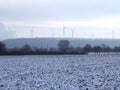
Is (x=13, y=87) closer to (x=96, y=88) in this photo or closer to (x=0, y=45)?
(x=96, y=88)

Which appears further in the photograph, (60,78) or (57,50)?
(57,50)

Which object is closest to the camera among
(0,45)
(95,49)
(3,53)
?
(3,53)

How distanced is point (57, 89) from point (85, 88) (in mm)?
1507

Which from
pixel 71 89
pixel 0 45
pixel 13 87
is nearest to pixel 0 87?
pixel 13 87

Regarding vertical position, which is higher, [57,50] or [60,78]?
[57,50]

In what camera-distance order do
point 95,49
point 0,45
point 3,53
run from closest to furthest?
1. point 3,53
2. point 0,45
3. point 95,49

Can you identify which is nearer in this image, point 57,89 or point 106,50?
point 57,89

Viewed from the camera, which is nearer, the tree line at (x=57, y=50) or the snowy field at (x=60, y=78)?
the snowy field at (x=60, y=78)

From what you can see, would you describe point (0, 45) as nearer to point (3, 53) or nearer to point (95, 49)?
point (3, 53)

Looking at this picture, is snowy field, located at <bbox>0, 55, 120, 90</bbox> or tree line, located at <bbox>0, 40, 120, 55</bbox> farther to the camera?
tree line, located at <bbox>0, 40, 120, 55</bbox>

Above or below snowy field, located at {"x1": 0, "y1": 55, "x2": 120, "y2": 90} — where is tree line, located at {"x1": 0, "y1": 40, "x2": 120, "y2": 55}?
above

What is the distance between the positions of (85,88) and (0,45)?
87801 millimetres

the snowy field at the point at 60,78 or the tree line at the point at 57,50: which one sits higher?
the tree line at the point at 57,50

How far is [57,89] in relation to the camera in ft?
56.5
